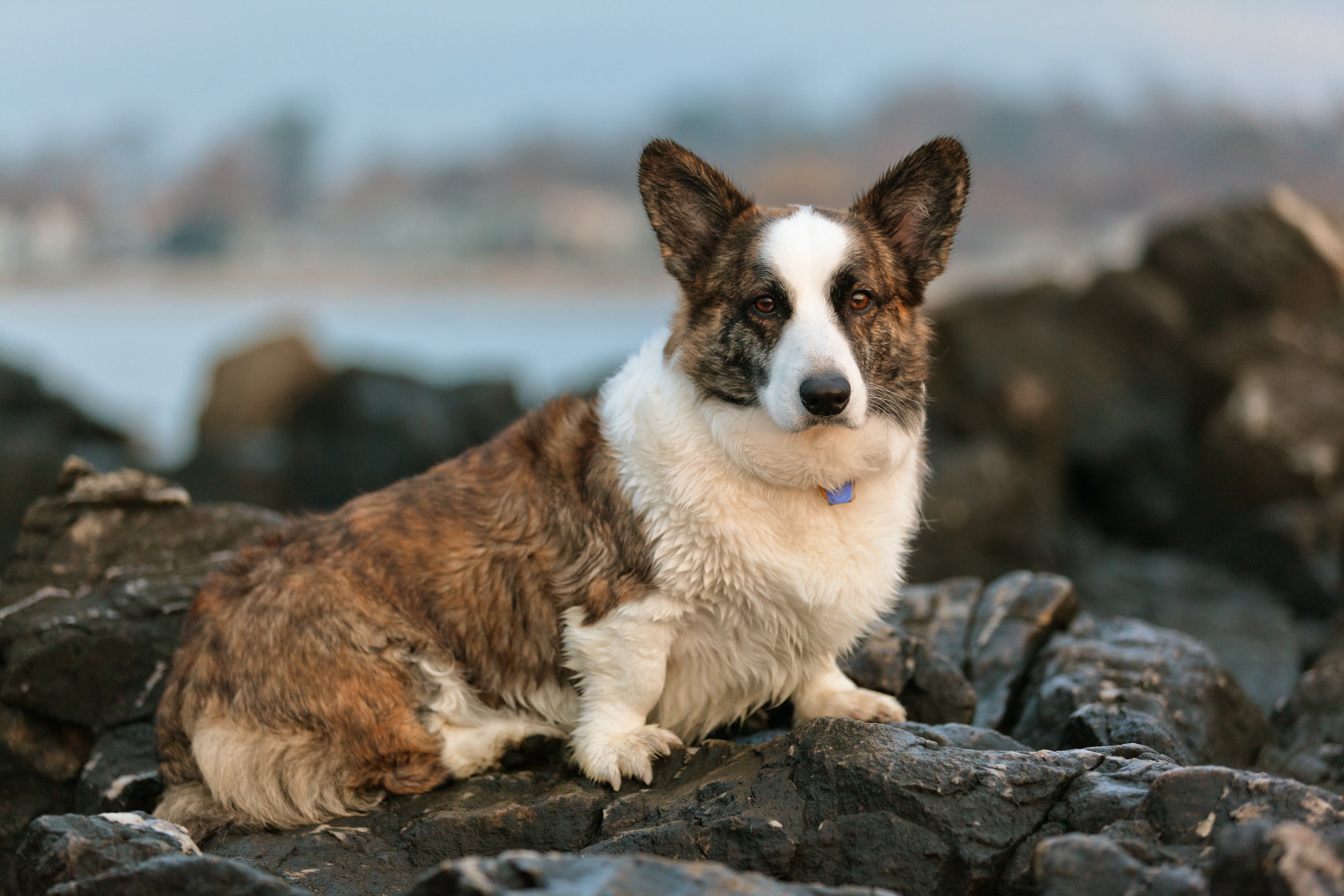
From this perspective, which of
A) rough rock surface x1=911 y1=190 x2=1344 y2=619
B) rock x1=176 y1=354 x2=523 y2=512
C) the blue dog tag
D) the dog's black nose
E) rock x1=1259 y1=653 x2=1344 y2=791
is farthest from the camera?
rock x1=176 y1=354 x2=523 y2=512

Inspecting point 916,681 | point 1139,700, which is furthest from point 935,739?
point 1139,700

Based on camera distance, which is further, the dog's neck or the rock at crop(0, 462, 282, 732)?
the rock at crop(0, 462, 282, 732)

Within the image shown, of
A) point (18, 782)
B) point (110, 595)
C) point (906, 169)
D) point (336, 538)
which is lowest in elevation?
point (18, 782)

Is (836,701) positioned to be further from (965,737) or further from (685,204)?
(685,204)

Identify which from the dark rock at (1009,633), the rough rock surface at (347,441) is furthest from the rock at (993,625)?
the rough rock surface at (347,441)

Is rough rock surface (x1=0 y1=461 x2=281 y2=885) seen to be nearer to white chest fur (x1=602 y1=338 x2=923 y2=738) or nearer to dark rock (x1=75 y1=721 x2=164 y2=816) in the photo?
dark rock (x1=75 y1=721 x2=164 y2=816)

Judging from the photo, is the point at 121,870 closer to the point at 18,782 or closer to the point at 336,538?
the point at 336,538

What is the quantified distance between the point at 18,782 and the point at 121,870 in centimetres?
226

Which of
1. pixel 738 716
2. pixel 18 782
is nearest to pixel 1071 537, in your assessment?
pixel 738 716

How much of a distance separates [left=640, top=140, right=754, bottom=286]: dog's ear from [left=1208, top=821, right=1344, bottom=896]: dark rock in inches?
102

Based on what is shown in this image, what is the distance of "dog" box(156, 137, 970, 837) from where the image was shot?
158 inches

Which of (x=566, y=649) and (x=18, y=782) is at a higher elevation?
(x=566, y=649)

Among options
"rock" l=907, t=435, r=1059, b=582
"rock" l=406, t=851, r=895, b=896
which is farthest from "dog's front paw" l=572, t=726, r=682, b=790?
"rock" l=907, t=435, r=1059, b=582

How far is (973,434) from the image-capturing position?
13117 mm
